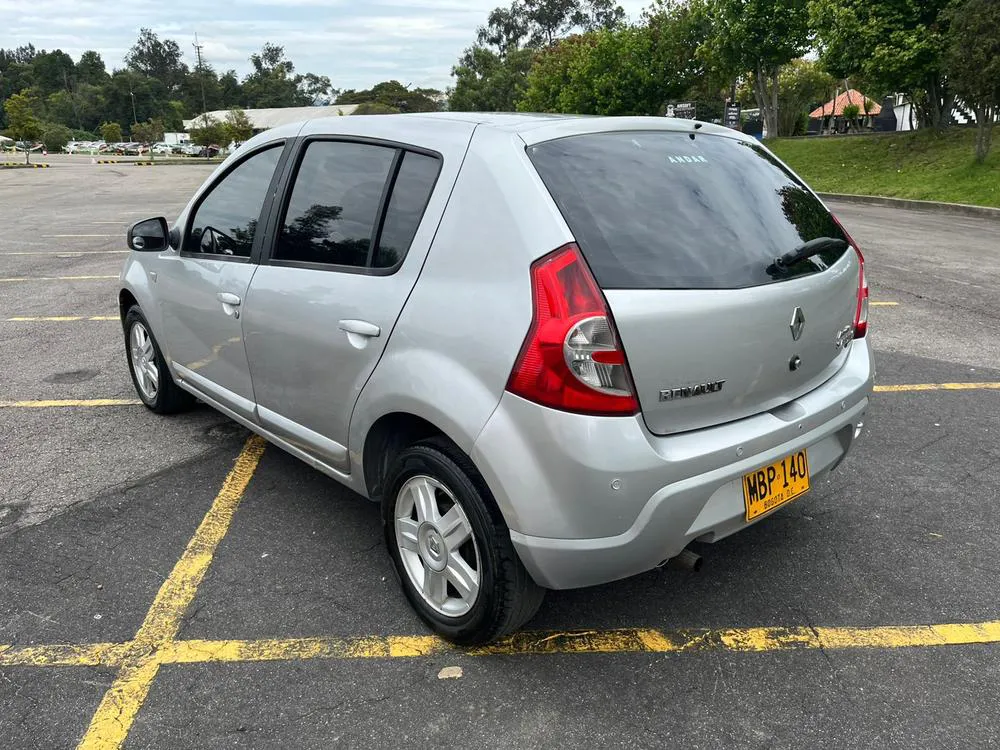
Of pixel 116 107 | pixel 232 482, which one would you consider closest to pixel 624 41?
pixel 232 482

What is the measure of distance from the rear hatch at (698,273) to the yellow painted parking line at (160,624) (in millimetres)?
1742

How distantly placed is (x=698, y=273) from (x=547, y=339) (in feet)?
1.77

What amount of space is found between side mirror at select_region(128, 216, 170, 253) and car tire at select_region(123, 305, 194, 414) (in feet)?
1.71

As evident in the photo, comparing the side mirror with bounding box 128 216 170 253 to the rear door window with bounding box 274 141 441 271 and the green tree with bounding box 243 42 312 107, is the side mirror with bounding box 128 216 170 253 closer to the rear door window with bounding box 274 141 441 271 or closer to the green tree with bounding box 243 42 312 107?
the rear door window with bounding box 274 141 441 271

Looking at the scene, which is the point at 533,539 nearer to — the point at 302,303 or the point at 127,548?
the point at 302,303

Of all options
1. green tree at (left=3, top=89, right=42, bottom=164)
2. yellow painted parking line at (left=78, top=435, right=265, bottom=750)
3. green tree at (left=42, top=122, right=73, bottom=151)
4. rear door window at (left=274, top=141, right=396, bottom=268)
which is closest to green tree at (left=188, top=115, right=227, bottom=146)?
green tree at (left=3, top=89, right=42, bottom=164)

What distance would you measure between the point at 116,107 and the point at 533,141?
14263 centimetres

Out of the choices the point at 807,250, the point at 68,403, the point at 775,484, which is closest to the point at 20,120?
the point at 68,403

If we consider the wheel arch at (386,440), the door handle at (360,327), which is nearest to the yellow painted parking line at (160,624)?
the wheel arch at (386,440)

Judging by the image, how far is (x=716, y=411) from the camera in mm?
2344

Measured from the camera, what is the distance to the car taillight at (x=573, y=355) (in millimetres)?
2115

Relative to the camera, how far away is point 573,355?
6.94 ft

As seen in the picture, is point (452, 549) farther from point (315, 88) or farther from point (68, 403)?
point (315, 88)

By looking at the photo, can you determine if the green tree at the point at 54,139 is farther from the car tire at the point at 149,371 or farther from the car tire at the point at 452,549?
the car tire at the point at 452,549
